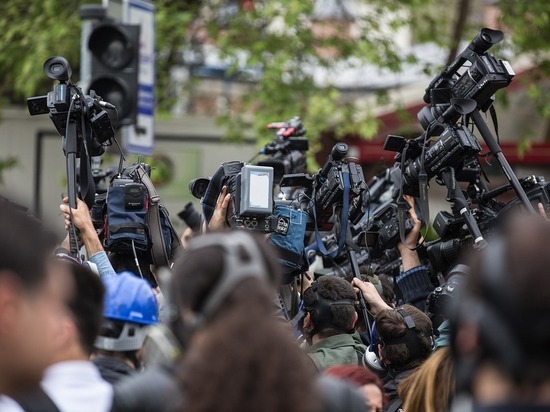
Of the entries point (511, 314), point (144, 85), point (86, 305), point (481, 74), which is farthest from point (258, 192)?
point (144, 85)

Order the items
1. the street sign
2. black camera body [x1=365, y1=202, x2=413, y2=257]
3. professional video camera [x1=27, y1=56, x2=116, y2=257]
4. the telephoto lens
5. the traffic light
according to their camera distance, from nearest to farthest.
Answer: professional video camera [x1=27, y1=56, x2=116, y2=257]
black camera body [x1=365, y1=202, x2=413, y2=257]
the telephoto lens
the traffic light
the street sign

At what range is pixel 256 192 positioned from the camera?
237 inches

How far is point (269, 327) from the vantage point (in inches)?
101

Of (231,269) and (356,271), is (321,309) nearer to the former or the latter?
(356,271)

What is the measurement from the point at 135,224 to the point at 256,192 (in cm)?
64

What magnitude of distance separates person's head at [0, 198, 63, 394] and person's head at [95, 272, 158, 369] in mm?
523

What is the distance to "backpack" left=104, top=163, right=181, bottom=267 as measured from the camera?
591 centimetres

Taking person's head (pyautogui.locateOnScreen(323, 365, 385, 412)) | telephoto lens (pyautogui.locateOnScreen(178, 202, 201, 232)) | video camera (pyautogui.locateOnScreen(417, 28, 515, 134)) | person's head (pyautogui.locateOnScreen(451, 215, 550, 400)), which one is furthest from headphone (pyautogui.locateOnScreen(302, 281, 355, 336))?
telephoto lens (pyautogui.locateOnScreen(178, 202, 201, 232))

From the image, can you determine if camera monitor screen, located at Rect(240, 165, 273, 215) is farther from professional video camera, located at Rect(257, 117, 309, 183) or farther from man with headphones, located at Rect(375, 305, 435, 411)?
professional video camera, located at Rect(257, 117, 309, 183)

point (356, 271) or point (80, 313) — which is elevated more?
point (356, 271)

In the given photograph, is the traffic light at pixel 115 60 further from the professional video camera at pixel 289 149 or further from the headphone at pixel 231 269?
the headphone at pixel 231 269

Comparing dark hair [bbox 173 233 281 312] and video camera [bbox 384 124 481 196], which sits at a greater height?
video camera [bbox 384 124 481 196]

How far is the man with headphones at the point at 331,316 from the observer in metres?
5.62

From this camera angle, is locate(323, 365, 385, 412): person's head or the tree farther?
the tree
